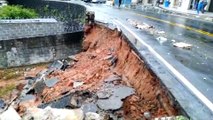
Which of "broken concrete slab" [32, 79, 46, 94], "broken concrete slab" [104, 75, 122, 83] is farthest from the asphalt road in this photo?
"broken concrete slab" [32, 79, 46, 94]

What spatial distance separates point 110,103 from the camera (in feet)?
21.3

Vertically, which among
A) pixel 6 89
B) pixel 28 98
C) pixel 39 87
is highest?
pixel 39 87

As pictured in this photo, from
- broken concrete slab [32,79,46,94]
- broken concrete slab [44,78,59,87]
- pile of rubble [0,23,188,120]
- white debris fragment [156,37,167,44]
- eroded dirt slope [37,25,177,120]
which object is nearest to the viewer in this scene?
pile of rubble [0,23,188,120]

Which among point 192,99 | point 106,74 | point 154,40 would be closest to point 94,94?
point 106,74

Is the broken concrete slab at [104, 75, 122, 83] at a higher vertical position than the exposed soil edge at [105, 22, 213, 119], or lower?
lower

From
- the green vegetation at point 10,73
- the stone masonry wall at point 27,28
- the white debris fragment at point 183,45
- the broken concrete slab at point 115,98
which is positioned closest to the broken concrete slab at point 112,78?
the broken concrete slab at point 115,98

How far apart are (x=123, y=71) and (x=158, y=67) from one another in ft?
5.46

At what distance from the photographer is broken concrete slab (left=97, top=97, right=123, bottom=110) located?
6301 mm

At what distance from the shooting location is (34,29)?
43.9 ft

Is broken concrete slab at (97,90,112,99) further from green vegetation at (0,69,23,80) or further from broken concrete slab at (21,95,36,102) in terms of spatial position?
green vegetation at (0,69,23,80)

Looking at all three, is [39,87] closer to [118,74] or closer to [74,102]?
[118,74]

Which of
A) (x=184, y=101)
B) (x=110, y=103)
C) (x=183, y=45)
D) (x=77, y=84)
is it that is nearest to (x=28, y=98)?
(x=77, y=84)

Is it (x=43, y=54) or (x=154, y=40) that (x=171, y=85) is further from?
(x=43, y=54)

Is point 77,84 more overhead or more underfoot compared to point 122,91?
more underfoot
